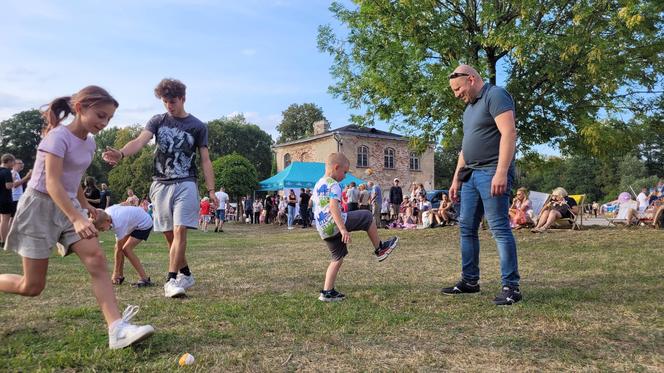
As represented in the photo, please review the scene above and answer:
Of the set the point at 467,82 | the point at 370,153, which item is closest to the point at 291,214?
the point at 467,82

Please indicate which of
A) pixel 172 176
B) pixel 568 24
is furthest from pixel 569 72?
pixel 172 176

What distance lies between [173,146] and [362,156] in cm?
3905

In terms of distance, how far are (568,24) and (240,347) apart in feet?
41.5

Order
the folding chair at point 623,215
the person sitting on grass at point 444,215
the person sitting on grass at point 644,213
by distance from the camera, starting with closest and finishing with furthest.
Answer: the person sitting on grass at point 644,213 → the folding chair at point 623,215 → the person sitting on grass at point 444,215

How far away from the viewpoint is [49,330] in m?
3.53

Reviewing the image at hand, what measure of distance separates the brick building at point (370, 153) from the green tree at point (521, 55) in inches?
1112

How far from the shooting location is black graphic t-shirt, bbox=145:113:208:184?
5.03 meters

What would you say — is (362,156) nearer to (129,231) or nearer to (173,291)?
(129,231)

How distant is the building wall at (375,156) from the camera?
142 ft

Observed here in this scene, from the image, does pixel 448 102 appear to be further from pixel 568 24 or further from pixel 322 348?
pixel 322 348

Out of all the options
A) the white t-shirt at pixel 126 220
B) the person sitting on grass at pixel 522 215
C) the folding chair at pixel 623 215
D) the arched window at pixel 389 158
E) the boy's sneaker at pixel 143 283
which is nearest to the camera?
the white t-shirt at pixel 126 220

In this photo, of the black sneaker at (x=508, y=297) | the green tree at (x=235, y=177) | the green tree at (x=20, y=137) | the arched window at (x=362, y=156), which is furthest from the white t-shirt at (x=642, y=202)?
the green tree at (x=20, y=137)

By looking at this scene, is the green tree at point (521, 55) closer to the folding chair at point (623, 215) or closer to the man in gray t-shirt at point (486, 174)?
the folding chair at point (623, 215)

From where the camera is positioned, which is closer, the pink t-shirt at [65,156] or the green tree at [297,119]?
the pink t-shirt at [65,156]
